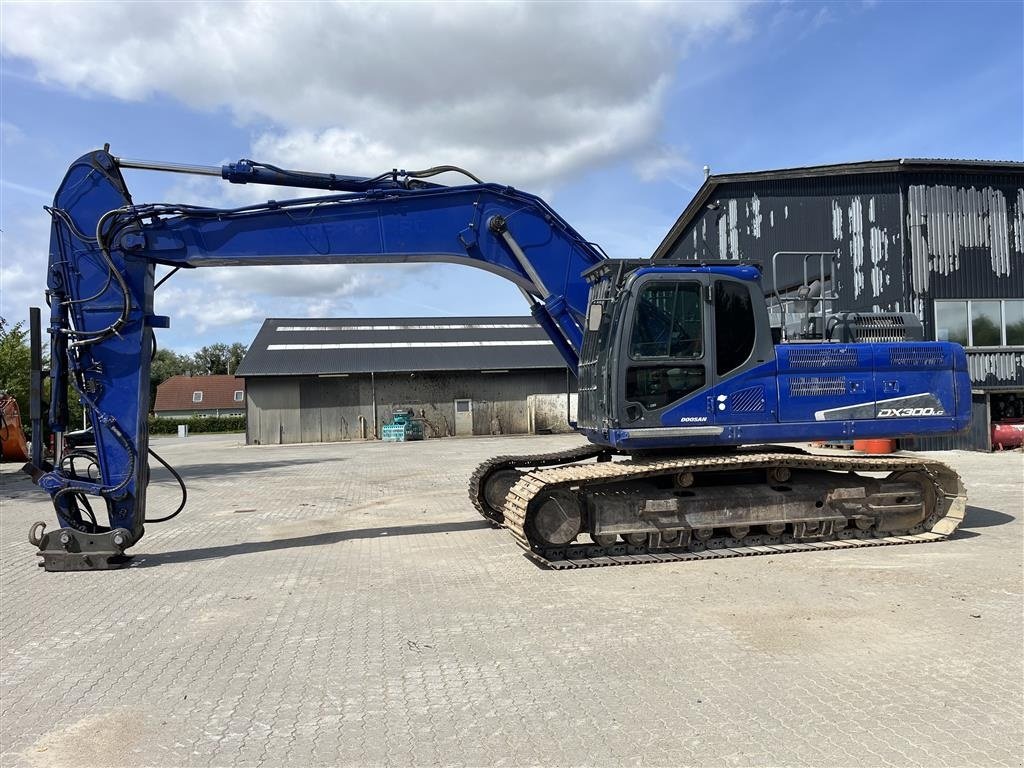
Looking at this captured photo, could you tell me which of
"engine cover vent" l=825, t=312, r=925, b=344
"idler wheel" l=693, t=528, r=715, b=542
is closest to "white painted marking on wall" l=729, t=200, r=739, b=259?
"engine cover vent" l=825, t=312, r=925, b=344

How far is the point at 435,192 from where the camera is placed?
349 inches

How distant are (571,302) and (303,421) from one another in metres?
28.9

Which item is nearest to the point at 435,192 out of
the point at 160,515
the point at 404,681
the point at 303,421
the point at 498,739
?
the point at 404,681

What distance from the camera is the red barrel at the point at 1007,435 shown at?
20031 mm

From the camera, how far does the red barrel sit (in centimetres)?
2003

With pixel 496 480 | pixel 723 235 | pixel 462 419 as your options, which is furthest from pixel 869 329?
pixel 462 419

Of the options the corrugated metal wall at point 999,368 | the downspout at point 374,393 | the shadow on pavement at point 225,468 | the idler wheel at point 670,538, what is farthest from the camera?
the downspout at point 374,393

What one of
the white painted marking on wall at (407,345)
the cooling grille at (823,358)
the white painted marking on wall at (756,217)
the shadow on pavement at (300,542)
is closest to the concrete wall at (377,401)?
the white painted marking on wall at (407,345)

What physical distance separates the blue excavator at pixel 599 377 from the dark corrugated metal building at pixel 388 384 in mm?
27271

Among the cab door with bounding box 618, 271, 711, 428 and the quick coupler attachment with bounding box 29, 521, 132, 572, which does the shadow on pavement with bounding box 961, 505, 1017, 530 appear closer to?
the cab door with bounding box 618, 271, 711, 428

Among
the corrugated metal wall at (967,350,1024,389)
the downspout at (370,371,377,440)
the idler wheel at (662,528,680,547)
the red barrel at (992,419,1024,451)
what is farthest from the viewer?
the downspout at (370,371,377,440)

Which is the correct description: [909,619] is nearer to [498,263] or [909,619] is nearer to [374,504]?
[498,263]

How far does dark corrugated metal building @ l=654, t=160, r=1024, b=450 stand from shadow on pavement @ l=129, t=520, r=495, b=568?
13.6m

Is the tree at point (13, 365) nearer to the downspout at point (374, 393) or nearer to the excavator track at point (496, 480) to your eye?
the downspout at point (374, 393)
